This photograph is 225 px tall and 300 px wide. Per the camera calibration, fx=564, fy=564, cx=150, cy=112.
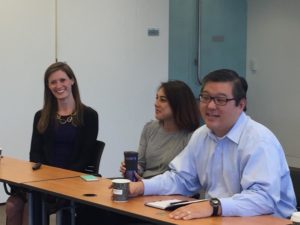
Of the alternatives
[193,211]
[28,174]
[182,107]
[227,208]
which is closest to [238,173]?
[227,208]

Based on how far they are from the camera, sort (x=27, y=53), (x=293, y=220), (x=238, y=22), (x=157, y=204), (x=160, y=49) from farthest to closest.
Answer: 1. (x=238, y=22)
2. (x=160, y=49)
3. (x=27, y=53)
4. (x=157, y=204)
5. (x=293, y=220)

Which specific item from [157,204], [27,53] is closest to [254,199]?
[157,204]

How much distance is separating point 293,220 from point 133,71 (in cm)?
445

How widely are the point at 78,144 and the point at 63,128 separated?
160 millimetres

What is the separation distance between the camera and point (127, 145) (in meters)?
6.38

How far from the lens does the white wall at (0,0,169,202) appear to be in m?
5.28

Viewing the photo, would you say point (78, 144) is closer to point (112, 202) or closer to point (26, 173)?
point (26, 173)

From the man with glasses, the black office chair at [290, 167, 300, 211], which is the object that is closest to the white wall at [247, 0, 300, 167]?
the black office chair at [290, 167, 300, 211]

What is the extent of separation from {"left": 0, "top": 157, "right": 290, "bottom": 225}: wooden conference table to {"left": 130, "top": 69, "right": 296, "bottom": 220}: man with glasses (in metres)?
0.06

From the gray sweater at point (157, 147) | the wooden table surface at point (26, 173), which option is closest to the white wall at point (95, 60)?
the wooden table surface at point (26, 173)

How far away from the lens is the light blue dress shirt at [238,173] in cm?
236

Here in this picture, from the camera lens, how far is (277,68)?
7629 millimetres

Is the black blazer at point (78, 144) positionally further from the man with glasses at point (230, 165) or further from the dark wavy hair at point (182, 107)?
the man with glasses at point (230, 165)

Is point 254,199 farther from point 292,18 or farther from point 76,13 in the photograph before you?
point 292,18
